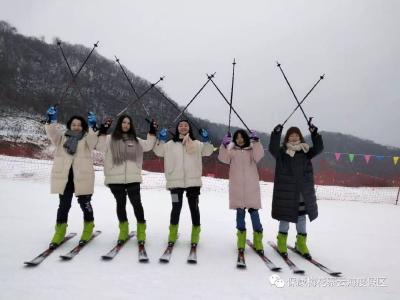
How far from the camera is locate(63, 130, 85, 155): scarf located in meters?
4.45

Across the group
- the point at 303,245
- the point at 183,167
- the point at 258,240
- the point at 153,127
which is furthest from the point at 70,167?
the point at 303,245

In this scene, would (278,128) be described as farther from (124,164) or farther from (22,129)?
(22,129)

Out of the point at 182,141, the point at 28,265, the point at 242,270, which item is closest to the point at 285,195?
the point at 242,270

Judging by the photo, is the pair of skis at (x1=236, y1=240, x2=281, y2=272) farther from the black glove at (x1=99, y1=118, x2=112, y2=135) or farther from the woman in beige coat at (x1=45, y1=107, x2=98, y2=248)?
the black glove at (x1=99, y1=118, x2=112, y2=135)

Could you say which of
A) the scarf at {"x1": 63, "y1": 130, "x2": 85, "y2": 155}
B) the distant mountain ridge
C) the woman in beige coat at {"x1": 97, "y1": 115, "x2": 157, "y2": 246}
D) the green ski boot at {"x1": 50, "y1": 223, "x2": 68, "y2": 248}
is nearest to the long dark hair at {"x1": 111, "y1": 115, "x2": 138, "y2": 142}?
the woman in beige coat at {"x1": 97, "y1": 115, "x2": 157, "y2": 246}

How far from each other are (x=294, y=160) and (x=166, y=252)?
6.88ft

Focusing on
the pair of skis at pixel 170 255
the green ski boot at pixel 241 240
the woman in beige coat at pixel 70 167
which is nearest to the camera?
the pair of skis at pixel 170 255

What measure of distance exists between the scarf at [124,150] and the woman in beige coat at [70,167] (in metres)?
0.30

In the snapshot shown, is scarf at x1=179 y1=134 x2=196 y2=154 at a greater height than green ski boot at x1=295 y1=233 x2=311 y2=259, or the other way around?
scarf at x1=179 y1=134 x2=196 y2=154

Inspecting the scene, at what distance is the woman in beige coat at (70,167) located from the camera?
14.5 ft

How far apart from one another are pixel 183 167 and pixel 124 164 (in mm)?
793

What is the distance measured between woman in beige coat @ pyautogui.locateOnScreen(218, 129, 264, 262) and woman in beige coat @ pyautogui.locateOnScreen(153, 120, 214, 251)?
1.11ft

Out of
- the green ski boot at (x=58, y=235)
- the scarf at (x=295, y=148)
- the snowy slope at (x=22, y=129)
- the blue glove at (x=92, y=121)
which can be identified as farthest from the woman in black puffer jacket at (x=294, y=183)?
the snowy slope at (x=22, y=129)

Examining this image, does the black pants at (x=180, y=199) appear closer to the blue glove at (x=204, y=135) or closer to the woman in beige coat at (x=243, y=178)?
the woman in beige coat at (x=243, y=178)
